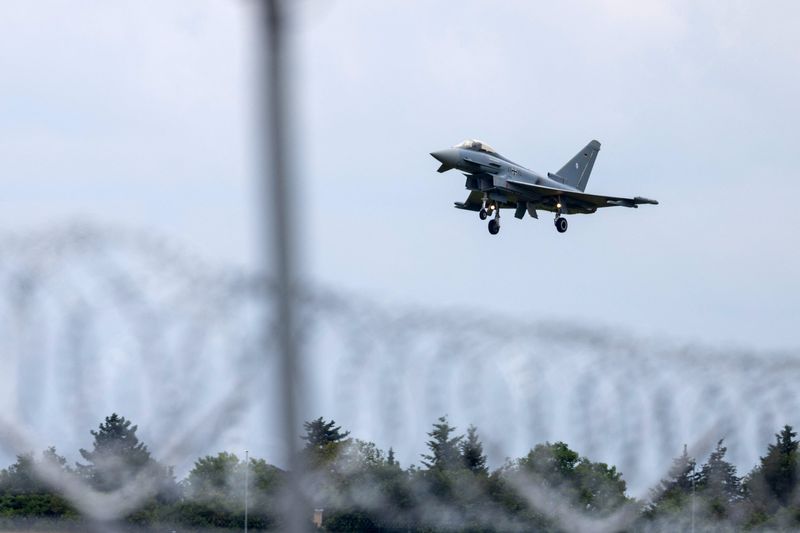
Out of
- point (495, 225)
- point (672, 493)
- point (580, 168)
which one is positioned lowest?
point (672, 493)

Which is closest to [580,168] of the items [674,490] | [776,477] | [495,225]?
[495,225]

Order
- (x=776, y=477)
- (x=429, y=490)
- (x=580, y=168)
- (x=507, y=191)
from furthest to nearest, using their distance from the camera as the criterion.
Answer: (x=580, y=168) < (x=507, y=191) < (x=776, y=477) < (x=429, y=490)

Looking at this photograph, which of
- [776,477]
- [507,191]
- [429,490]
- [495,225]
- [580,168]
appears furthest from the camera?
[580,168]

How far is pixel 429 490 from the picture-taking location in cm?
1634

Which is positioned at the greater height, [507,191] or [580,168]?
[580,168]

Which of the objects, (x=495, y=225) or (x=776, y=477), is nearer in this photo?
(x=776, y=477)

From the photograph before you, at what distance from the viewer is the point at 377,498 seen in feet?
51.4

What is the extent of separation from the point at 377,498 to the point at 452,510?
3.76ft

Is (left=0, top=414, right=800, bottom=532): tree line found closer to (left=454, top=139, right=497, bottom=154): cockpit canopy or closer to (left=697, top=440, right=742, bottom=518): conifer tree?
(left=697, top=440, right=742, bottom=518): conifer tree

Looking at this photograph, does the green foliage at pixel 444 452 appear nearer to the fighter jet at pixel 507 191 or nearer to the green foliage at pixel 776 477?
the green foliage at pixel 776 477

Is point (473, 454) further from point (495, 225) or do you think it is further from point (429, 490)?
point (495, 225)

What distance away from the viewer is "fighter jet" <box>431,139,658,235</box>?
149ft

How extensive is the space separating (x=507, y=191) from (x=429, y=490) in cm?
3086

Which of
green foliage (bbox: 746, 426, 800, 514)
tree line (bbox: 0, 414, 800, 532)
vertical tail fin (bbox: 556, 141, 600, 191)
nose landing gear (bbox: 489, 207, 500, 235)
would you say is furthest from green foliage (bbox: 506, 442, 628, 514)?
vertical tail fin (bbox: 556, 141, 600, 191)
